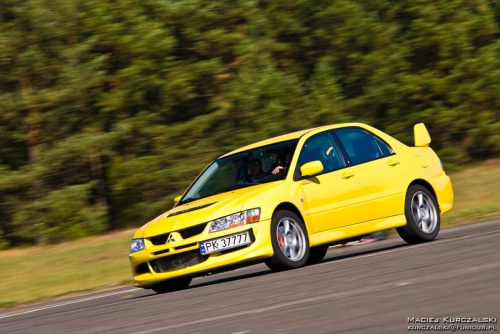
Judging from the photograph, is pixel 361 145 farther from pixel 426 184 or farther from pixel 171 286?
pixel 171 286

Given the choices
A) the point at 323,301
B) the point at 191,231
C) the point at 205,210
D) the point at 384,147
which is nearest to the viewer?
the point at 323,301

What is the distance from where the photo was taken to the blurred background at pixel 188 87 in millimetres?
30547

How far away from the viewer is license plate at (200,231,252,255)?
1144 cm

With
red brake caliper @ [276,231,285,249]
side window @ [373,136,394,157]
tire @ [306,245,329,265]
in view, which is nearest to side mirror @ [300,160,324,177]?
red brake caliper @ [276,231,285,249]

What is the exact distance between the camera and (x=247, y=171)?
12.7 m

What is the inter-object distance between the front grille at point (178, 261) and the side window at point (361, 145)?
2584mm

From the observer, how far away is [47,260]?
940 inches

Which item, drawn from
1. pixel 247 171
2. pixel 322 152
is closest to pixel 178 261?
pixel 247 171

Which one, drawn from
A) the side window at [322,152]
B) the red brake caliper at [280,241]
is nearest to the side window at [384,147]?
the side window at [322,152]

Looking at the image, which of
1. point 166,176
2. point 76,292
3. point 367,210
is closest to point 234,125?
point 166,176

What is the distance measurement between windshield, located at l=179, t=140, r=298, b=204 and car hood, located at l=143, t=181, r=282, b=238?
0.30 metres

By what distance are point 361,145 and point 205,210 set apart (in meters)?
2.67

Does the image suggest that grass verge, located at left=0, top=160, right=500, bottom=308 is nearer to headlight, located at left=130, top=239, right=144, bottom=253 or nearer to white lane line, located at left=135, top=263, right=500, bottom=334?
headlight, located at left=130, top=239, right=144, bottom=253

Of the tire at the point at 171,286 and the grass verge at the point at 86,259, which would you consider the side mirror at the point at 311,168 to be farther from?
the grass verge at the point at 86,259
